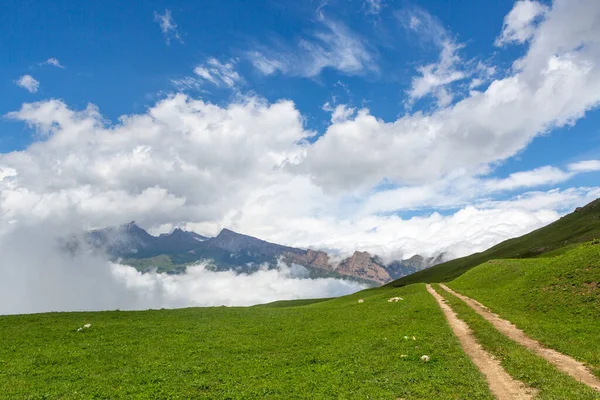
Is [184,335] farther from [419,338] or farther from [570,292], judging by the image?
[570,292]

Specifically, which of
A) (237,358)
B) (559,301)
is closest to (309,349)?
(237,358)

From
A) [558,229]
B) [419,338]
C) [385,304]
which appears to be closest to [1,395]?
[419,338]

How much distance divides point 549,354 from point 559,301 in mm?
17510

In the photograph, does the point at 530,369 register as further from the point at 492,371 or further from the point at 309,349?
the point at 309,349

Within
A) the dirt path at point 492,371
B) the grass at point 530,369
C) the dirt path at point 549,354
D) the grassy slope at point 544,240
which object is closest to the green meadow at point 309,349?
the grass at point 530,369

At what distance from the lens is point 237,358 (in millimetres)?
30969

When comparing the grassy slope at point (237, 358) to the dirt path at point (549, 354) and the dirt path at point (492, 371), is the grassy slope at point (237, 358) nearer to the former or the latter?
the dirt path at point (492, 371)

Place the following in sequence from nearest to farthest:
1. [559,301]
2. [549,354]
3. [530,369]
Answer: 1. [530,369]
2. [549,354]
3. [559,301]

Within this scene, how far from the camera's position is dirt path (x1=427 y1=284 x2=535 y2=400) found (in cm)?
1981

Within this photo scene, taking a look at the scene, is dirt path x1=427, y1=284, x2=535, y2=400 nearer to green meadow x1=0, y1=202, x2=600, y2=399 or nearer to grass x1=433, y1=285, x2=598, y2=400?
grass x1=433, y1=285, x2=598, y2=400

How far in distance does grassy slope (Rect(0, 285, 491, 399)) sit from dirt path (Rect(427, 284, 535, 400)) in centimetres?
83

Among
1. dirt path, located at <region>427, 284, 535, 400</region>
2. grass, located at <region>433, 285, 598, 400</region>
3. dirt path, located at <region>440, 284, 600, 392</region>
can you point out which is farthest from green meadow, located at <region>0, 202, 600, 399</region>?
dirt path, located at <region>440, 284, 600, 392</region>

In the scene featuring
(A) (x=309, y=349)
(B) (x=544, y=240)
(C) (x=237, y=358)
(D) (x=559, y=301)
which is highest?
(B) (x=544, y=240)

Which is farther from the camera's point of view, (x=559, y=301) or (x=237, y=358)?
(x=559, y=301)
